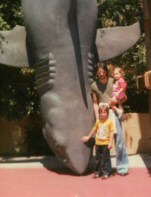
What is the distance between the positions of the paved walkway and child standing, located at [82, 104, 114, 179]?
0.16 metres

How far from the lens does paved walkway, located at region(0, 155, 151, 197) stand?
5.22 meters

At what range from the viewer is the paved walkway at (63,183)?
5.22 metres

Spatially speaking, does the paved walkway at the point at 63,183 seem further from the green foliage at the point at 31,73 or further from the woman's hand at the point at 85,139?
the green foliage at the point at 31,73

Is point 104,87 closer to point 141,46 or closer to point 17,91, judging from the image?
point 17,91

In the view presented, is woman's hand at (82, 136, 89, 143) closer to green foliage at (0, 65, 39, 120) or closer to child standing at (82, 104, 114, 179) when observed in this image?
child standing at (82, 104, 114, 179)

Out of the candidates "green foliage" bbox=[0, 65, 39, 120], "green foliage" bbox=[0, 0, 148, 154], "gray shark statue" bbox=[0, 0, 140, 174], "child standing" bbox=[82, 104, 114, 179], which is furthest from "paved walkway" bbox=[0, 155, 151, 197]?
"green foliage" bbox=[0, 0, 148, 154]

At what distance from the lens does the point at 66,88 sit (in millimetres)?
6270

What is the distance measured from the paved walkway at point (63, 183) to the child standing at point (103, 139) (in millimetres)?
156

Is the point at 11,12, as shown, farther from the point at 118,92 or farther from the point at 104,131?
the point at 104,131

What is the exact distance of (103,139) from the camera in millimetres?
6094

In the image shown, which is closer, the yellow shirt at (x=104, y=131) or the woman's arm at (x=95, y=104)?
the yellow shirt at (x=104, y=131)

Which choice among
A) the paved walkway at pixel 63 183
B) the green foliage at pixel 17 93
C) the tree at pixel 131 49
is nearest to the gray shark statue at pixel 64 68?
the paved walkway at pixel 63 183

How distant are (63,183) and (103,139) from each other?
775 millimetres

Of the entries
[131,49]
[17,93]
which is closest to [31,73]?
[17,93]
